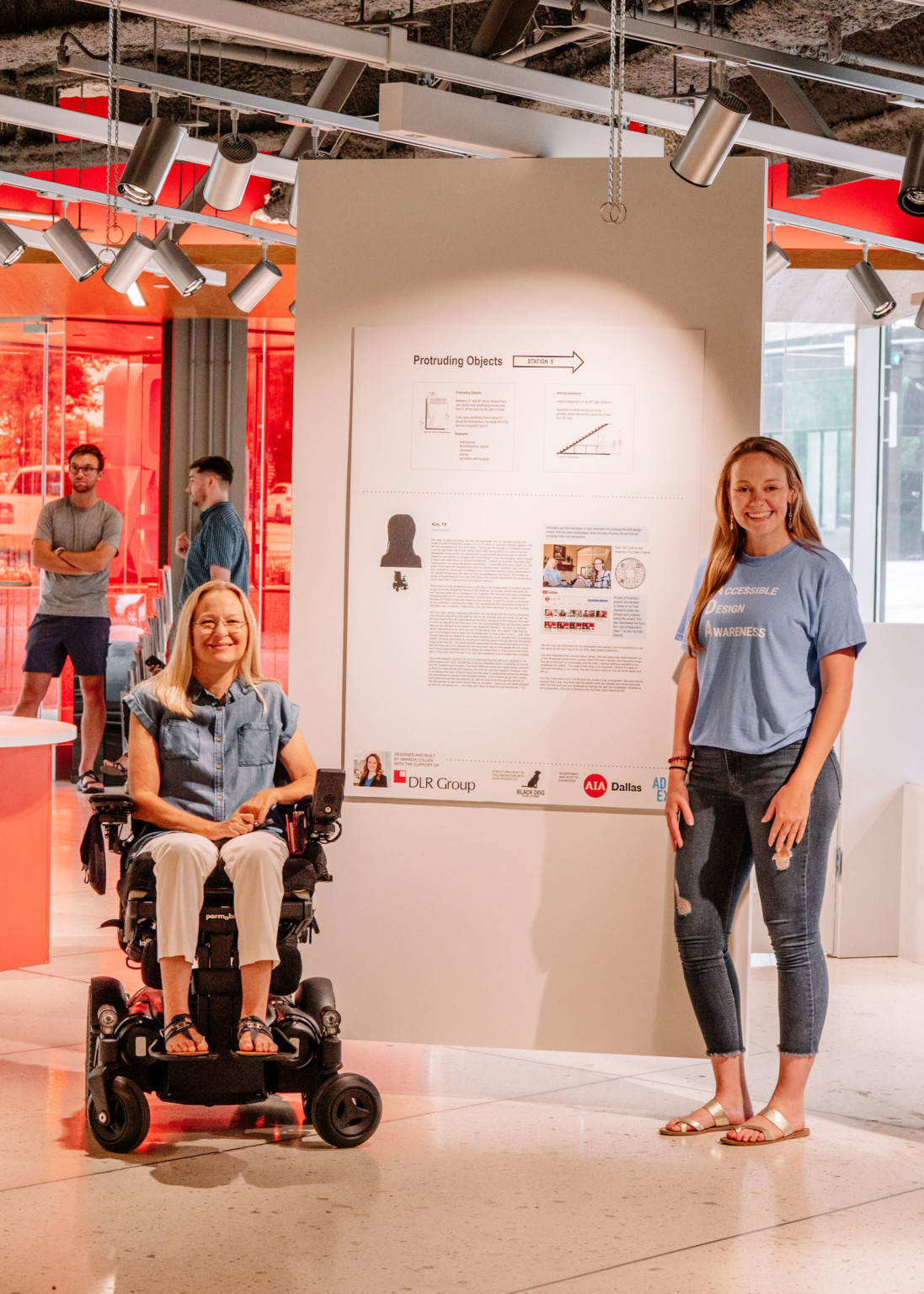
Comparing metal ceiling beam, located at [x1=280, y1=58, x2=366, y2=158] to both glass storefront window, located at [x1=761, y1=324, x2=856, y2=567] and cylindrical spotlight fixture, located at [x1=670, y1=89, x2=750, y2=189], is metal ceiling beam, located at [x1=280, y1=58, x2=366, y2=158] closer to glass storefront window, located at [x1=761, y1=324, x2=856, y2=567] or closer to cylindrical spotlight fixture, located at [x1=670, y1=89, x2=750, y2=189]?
cylindrical spotlight fixture, located at [x1=670, y1=89, x2=750, y2=189]

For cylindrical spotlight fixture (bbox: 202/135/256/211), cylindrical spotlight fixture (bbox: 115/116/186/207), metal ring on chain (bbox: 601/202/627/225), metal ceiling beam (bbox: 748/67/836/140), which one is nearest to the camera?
metal ring on chain (bbox: 601/202/627/225)

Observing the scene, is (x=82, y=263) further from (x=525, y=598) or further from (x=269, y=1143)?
(x=269, y=1143)

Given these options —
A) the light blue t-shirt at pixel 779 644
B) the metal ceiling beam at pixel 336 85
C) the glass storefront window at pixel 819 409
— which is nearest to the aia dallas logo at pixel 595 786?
the light blue t-shirt at pixel 779 644

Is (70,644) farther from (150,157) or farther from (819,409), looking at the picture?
(819,409)

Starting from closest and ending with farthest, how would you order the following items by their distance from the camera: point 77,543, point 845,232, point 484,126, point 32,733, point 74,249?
point 484,126 < point 32,733 < point 74,249 < point 845,232 < point 77,543

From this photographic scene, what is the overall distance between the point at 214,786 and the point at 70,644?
14.7 ft

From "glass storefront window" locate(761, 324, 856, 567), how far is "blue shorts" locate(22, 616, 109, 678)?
4369 mm

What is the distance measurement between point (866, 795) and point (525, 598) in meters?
2.17

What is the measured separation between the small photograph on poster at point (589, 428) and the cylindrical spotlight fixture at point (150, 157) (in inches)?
87.4

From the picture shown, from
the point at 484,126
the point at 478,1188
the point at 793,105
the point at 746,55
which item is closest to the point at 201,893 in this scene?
the point at 478,1188

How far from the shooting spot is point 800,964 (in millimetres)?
3482

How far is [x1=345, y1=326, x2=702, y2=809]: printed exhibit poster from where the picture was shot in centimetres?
384

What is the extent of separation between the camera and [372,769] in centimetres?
395

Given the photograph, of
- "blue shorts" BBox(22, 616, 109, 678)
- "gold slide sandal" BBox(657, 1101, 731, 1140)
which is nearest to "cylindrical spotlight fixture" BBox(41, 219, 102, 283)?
"blue shorts" BBox(22, 616, 109, 678)
